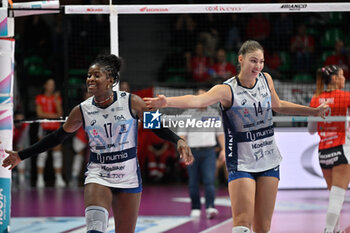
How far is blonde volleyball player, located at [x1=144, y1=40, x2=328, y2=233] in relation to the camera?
5.27 meters

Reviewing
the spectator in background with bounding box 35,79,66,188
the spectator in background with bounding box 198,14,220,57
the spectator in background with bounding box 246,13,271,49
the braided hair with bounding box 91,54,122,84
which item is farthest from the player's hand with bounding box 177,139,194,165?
the spectator in background with bounding box 246,13,271,49

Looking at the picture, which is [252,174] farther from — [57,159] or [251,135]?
[57,159]

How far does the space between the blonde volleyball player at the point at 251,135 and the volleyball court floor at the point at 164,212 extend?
2.91m

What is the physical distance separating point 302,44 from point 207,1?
9.41 feet

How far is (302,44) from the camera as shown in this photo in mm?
14180

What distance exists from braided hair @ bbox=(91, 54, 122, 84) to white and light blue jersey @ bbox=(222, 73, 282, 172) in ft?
3.52

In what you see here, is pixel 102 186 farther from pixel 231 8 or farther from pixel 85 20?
pixel 85 20

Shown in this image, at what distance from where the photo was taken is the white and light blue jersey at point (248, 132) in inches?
210

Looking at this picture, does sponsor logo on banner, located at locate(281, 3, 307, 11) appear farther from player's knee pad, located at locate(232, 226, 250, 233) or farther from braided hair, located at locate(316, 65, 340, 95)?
player's knee pad, located at locate(232, 226, 250, 233)

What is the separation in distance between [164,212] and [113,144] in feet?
16.5

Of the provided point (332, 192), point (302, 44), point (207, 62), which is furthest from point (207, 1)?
point (332, 192)

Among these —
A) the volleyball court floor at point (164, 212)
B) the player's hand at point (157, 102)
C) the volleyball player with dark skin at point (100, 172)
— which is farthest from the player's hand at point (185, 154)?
the volleyball court floor at point (164, 212)

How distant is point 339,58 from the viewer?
13.2 metres

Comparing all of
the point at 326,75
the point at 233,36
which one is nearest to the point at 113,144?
the point at 326,75
